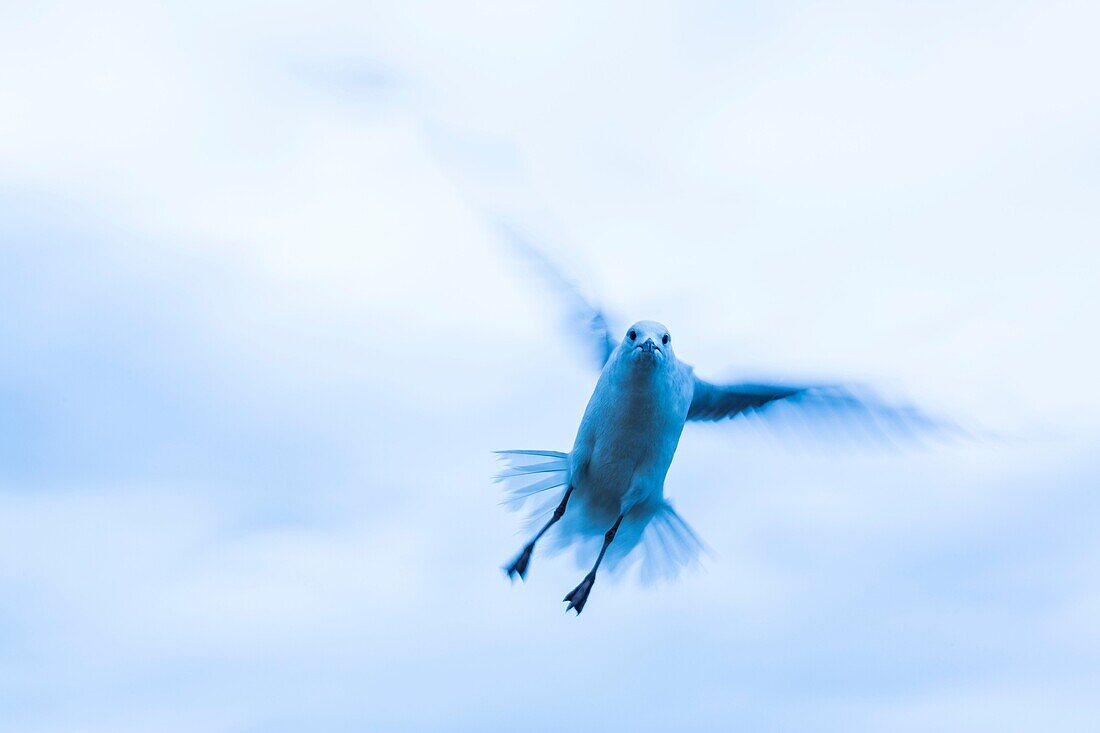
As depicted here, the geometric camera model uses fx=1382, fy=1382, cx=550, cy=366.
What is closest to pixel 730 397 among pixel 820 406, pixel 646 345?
pixel 820 406

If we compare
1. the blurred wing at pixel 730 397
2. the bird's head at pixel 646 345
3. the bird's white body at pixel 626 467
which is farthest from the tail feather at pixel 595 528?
the bird's head at pixel 646 345

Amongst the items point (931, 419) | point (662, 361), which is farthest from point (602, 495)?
point (931, 419)

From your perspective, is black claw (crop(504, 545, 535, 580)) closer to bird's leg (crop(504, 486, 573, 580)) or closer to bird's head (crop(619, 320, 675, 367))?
bird's leg (crop(504, 486, 573, 580))

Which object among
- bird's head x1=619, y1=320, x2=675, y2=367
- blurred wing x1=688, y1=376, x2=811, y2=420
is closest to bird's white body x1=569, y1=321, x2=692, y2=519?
bird's head x1=619, y1=320, x2=675, y2=367

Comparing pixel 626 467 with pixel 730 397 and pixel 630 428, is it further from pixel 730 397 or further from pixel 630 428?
pixel 730 397

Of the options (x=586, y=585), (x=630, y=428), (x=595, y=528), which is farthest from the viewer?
(x=595, y=528)

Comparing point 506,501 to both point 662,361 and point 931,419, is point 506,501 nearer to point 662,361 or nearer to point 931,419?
point 662,361

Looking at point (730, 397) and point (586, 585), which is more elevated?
point (730, 397)
